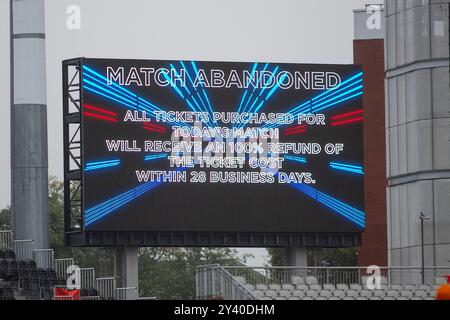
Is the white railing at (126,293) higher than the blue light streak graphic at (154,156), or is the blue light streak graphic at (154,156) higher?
the blue light streak graphic at (154,156)

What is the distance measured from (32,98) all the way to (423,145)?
15.2m

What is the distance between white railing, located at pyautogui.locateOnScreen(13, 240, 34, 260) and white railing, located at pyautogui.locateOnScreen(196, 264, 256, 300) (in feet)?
38.9

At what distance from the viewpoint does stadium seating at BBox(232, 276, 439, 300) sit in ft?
140

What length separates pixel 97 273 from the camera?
102m

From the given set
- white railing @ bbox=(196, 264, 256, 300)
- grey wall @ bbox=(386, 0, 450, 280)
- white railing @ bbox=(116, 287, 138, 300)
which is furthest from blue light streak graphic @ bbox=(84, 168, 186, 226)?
grey wall @ bbox=(386, 0, 450, 280)

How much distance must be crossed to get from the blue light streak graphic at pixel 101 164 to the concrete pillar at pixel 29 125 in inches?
415

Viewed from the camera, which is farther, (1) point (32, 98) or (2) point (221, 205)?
(1) point (32, 98)

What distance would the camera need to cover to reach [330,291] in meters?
43.6

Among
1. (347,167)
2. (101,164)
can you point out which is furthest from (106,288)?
(347,167)

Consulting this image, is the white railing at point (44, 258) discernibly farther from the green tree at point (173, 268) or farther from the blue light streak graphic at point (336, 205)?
Answer: the green tree at point (173, 268)

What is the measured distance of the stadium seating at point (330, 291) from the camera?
140 feet

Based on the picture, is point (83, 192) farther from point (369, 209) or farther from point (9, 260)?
point (369, 209)

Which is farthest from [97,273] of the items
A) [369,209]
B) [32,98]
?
[32,98]

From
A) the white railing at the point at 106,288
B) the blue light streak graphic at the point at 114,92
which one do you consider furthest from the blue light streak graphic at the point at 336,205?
the white railing at the point at 106,288
